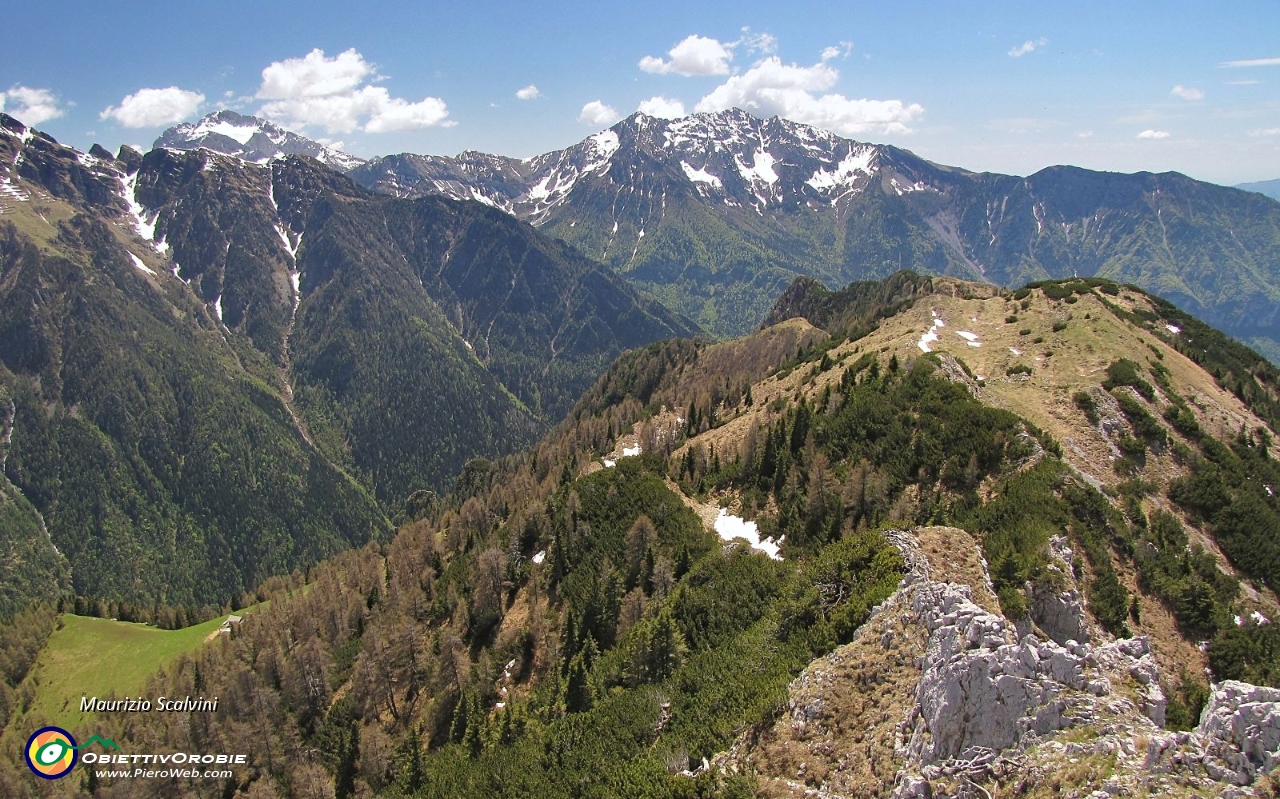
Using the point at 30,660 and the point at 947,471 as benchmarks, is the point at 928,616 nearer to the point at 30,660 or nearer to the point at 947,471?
the point at 947,471

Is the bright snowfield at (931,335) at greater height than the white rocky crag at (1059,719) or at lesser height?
greater

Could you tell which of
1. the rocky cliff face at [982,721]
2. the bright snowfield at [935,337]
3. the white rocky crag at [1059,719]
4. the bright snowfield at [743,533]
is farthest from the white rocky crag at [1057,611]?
the bright snowfield at [935,337]

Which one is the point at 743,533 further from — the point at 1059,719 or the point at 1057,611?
the point at 1059,719

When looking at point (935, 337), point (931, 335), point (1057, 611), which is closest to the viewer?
point (1057, 611)

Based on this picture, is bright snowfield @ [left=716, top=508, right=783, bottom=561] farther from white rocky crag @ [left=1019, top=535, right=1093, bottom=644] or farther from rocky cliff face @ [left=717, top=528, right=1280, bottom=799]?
rocky cliff face @ [left=717, top=528, right=1280, bottom=799]

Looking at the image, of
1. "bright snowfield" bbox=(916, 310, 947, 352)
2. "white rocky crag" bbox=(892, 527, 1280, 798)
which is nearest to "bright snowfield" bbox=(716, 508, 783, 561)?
"white rocky crag" bbox=(892, 527, 1280, 798)

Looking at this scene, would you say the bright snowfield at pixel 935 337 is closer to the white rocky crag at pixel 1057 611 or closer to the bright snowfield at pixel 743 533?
the bright snowfield at pixel 743 533

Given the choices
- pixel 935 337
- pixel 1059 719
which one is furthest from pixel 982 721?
pixel 935 337

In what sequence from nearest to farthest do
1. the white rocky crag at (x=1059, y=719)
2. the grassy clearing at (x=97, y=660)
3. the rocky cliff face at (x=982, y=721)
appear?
the white rocky crag at (x=1059, y=719) → the rocky cliff face at (x=982, y=721) → the grassy clearing at (x=97, y=660)
